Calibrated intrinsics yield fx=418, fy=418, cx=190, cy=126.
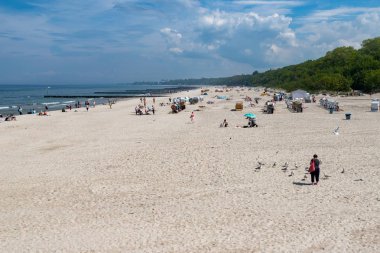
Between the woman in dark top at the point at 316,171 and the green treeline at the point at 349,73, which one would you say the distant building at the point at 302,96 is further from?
→ the woman in dark top at the point at 316,171

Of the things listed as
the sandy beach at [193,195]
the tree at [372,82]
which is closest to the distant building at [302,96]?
the tree at [372,82]

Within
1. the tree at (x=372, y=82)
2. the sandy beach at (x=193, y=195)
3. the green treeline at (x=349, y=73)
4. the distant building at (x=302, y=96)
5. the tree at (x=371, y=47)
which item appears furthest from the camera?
the tree at (x=371, y=47)

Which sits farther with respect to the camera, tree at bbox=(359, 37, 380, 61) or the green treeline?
tree at bbox=(359, 37, 380, 61)

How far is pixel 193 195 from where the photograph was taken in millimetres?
13727

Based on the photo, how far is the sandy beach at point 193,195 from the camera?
10055mm

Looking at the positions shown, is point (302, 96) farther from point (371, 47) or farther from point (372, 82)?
point (371, 47)

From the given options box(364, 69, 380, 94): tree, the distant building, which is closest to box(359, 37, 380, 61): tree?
box(364, 69, 380, 94): tree

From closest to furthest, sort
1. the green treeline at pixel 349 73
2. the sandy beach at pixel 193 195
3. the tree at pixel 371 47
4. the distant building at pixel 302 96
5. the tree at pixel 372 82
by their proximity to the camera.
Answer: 1. the sandy beach at pixel 193 195
2. the distant building at pixel 302 96
3. the tree at pixel 372 82
4. the green treeline at pixel 349 73
5. the tree at pixel 371 47

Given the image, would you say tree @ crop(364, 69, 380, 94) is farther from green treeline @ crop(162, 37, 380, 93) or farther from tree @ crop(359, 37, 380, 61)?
tree @ crop(359, 37, 380, 61)

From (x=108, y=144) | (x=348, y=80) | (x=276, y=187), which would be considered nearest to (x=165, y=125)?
(x=108, y=144)

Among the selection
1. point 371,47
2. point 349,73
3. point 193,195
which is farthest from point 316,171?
point 371,47

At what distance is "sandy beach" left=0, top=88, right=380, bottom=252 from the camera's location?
10.1 metres

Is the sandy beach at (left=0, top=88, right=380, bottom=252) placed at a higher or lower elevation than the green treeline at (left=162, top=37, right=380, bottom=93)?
lower

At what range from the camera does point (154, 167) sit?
17969 millimetres
